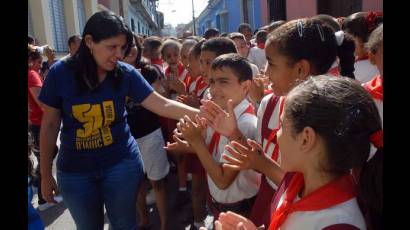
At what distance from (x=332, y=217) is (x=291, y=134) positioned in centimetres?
27

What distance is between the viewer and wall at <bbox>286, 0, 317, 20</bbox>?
8570 millimetres

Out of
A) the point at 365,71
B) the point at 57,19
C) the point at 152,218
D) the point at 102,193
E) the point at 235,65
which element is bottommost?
the point at 152,218

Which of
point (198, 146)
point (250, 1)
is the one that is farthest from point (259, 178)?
point (250, 1)

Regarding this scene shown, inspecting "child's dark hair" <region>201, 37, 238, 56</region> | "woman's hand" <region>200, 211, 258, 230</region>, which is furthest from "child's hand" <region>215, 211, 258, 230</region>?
"child's dark hair" <region>201, 37, 238, 56</region>

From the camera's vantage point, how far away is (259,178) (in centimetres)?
202

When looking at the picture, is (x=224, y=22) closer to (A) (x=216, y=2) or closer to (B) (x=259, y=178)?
(A) (x=216, y=2)

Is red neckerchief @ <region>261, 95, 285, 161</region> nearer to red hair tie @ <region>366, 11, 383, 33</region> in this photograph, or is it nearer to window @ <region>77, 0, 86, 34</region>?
red hair tie @ <region>366, 11, 383, 33</region>

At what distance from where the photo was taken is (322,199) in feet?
3.55

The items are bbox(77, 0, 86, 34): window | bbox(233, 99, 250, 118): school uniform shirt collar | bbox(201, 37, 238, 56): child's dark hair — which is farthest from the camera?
bbox(77, 0, 86, 34): window

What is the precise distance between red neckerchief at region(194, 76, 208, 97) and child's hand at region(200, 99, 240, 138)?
65.6 inches

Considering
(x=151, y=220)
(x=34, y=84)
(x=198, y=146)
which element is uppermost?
(x=34, y=84)

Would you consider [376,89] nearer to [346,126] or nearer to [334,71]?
[334,71]

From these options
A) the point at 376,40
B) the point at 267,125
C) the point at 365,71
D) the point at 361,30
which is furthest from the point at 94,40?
the point at 361,30
